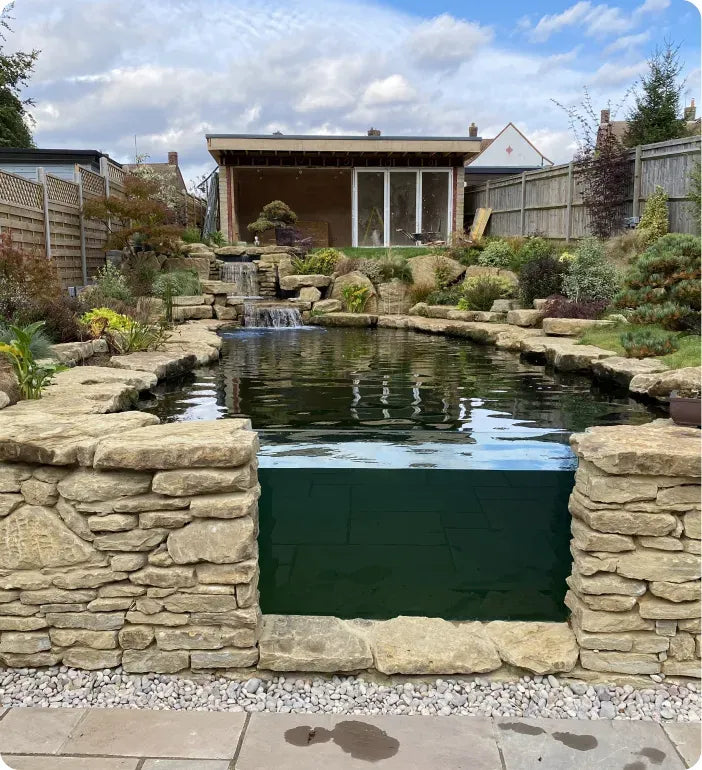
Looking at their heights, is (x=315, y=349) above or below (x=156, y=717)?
above

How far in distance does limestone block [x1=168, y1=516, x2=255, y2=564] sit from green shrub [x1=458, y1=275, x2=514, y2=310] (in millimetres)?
11551

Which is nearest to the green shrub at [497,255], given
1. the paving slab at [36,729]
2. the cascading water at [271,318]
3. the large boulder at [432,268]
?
the large boulder at [432,268]

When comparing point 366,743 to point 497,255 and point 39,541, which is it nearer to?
point 39,541

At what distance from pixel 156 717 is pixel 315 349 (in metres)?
8.05

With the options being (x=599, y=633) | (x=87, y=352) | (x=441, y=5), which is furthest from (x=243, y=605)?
(x=87, y=352)

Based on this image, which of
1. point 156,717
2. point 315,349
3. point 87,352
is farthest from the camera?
point 315,349

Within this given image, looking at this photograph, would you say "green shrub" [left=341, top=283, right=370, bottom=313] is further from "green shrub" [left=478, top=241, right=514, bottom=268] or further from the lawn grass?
the lawn grass

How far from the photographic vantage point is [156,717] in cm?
248

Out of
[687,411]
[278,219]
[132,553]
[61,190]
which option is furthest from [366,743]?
[278,219]

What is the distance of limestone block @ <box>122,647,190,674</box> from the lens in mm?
2756

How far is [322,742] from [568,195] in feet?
51.0

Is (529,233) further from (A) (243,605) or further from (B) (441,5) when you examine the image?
(A) (243,605)

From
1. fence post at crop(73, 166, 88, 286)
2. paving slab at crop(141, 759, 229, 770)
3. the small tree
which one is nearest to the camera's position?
paving slab at crop(141, 759, 229, 770)

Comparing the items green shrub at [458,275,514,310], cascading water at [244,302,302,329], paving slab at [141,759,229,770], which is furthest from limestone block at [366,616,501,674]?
cascading water at [244,302,302,329]
